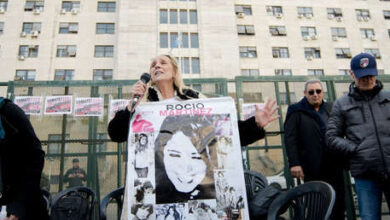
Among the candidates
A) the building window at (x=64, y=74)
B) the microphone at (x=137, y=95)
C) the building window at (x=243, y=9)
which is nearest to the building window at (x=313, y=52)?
the building window at (x=243, y=9)

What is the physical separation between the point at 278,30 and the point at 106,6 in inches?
733

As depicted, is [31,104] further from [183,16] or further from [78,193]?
[183,16]

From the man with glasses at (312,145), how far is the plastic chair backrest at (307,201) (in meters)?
1.56

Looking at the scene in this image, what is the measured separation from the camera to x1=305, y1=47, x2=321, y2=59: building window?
106 feet

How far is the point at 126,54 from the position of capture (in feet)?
91.8

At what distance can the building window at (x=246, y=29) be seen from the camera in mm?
32044

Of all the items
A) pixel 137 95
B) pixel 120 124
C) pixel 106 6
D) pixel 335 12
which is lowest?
pixel 120 124

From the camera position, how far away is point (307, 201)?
229 cm

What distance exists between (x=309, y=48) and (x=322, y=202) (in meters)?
33.4

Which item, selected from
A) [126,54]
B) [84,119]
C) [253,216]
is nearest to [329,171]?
[253,216]

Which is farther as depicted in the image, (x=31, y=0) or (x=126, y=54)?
(x=31, y=0)

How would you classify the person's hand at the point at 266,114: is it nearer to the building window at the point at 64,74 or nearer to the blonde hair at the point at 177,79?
the blonde hair at the point at 177,79

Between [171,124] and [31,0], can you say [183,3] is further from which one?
[171,124]

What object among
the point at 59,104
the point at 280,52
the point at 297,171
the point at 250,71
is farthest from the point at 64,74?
the point at 297,171
